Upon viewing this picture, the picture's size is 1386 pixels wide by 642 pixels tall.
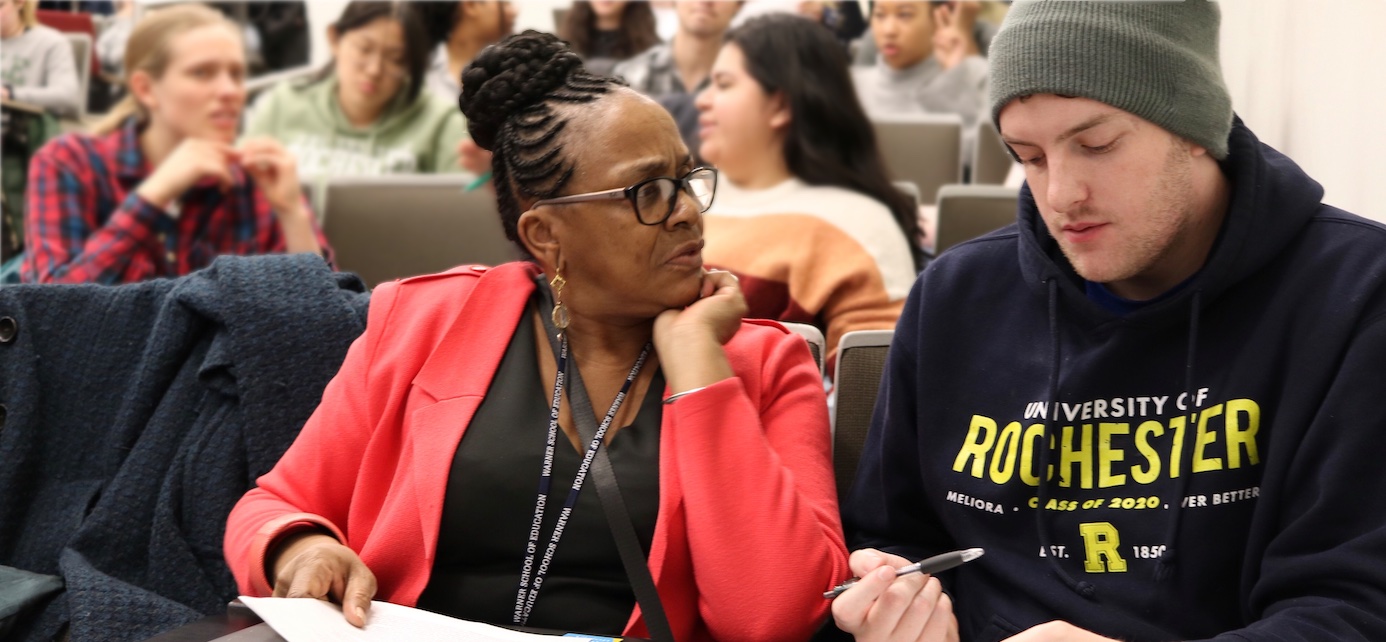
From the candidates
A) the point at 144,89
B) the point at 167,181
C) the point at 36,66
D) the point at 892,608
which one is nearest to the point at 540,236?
the point at 892,608

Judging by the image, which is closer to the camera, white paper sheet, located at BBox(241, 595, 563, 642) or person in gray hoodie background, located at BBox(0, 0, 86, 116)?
white paper sheet, located at BBox(241, 595, 563, 642)

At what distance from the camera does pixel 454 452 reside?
1.52m

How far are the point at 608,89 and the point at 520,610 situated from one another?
0.64m

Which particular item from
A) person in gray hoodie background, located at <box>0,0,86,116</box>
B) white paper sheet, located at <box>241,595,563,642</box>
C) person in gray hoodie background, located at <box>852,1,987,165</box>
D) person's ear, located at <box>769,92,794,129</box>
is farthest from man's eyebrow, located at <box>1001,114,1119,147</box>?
person in gray hoodie background, located at <box>852,1,987,165</box>

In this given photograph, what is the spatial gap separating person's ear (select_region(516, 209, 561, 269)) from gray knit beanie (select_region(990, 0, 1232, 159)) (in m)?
0.56

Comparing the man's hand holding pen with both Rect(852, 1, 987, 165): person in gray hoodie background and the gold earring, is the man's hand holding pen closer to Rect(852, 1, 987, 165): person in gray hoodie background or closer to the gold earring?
the gold earring

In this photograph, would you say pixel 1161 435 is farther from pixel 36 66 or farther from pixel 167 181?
pixel 36 66

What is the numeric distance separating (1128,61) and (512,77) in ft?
2.42

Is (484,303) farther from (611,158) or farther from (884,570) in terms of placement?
(884,570)

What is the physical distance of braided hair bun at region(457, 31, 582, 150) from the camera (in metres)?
1.62

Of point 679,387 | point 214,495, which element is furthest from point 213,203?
point 679,387

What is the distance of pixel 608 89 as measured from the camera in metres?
1.61

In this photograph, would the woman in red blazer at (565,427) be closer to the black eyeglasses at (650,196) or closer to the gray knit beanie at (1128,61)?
the black eyeglasses at (650,196)

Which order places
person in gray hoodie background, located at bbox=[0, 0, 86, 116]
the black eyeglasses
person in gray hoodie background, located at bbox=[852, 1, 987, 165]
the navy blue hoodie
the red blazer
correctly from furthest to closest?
person in gray hoodie background, located at bbox=[852, 1, 987, 165], person in gray hoodie background, located at bbox=[0, 0, 86, 116], the black eyeglasses, the red blazer, the navy blue hoodie
